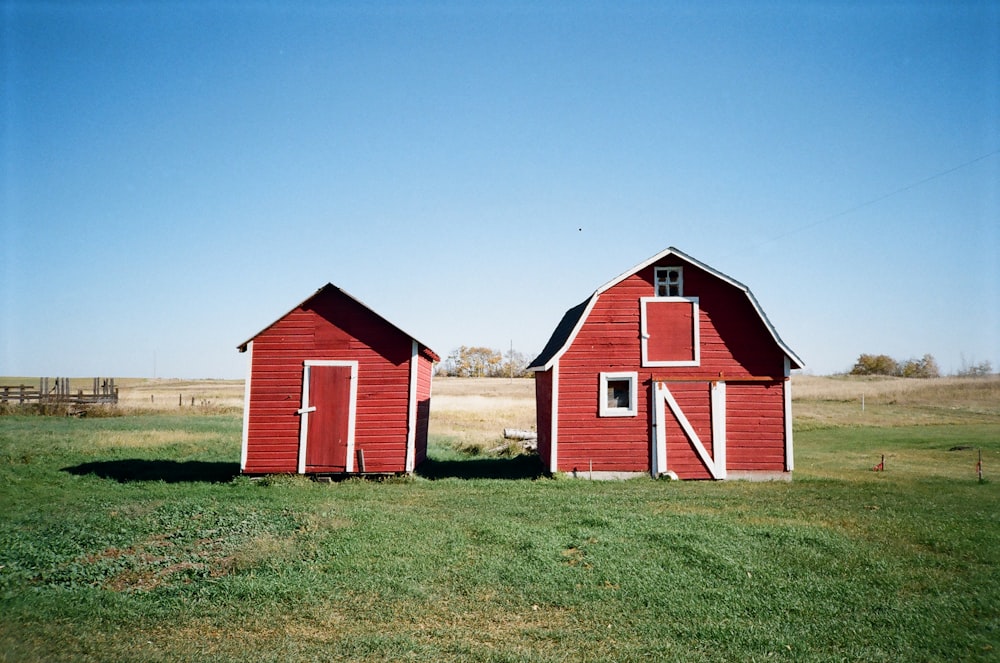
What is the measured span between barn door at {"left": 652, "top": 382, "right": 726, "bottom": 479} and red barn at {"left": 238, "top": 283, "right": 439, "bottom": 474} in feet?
23.0

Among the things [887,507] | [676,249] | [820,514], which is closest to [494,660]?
[820,514]

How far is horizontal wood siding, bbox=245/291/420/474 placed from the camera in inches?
707

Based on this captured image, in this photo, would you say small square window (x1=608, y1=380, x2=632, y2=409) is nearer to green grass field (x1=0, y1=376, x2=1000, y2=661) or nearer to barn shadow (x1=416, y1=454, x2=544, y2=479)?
green grass field (x1=0, y1=376, x2=1000, y2=661)

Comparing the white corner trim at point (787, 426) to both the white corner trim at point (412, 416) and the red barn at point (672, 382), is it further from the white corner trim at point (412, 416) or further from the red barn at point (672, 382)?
the white corner trim at point (412, 416)

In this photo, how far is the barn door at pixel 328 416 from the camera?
17922 millimetres

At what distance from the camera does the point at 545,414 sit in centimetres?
1991

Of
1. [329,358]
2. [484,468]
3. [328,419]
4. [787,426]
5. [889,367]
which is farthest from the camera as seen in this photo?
[889,367]

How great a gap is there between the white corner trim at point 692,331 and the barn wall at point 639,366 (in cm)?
11

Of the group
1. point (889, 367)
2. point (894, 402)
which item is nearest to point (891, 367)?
point (889, 367)

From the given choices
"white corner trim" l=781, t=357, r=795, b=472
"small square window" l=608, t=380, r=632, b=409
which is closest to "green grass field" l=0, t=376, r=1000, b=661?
"white corner trim" l=781, t=357, r=795, b=472

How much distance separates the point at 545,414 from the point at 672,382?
4.13m

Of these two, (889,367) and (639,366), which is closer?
(639,366)

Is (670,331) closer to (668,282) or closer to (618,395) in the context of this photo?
(668,282)

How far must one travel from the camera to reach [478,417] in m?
43.7
